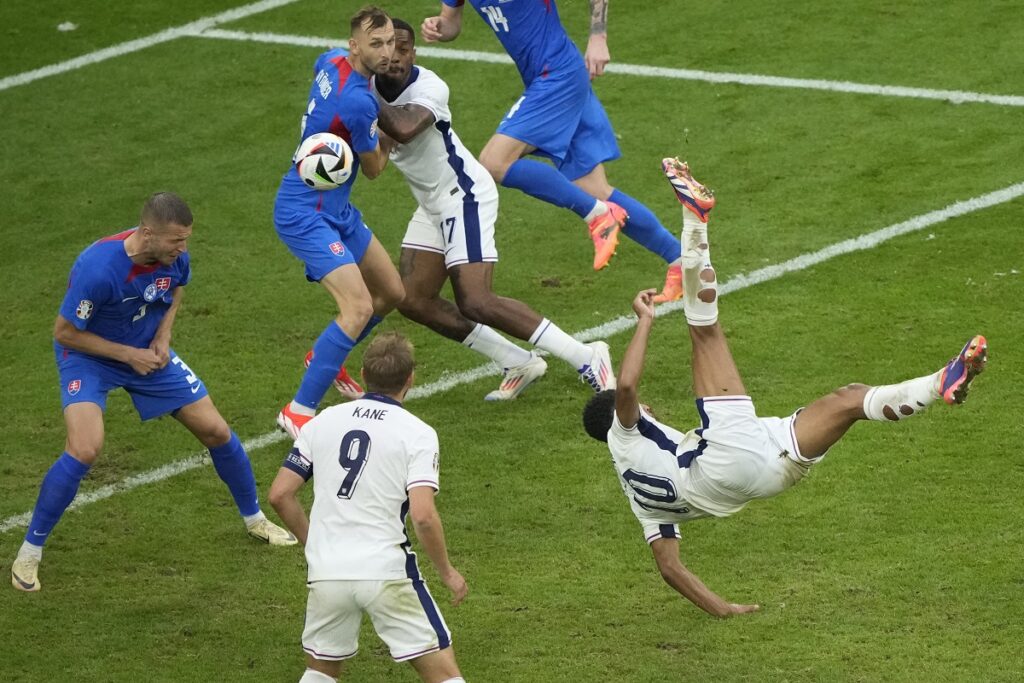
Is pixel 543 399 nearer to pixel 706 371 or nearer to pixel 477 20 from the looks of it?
pixel 706 371

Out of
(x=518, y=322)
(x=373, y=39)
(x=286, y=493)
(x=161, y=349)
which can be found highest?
(x=373, y=39)

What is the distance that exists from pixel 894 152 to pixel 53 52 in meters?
8.30

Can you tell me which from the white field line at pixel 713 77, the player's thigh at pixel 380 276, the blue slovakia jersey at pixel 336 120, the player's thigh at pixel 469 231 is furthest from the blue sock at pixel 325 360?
the white field line at pixel 713 77

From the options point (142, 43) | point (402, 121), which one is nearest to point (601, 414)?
point (402, 121)

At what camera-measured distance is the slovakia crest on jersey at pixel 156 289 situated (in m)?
7.46

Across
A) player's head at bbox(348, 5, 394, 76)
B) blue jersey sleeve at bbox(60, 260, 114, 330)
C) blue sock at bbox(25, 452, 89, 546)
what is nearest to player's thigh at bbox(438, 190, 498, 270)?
player's head at bbox(348, 5, 394, 76)

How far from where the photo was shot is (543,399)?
9.35m

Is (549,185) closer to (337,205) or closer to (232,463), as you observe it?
(337,205)

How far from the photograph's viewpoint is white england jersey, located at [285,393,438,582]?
228 inches

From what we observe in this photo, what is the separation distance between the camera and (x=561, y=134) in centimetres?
990

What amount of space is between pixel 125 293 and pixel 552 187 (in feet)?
10.4

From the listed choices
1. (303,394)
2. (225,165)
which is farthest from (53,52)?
(303,394)

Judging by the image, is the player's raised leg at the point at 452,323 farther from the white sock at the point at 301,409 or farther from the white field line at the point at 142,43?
the white field line at the point at 142,43

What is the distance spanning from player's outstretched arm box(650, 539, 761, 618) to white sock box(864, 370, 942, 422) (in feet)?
3.43
